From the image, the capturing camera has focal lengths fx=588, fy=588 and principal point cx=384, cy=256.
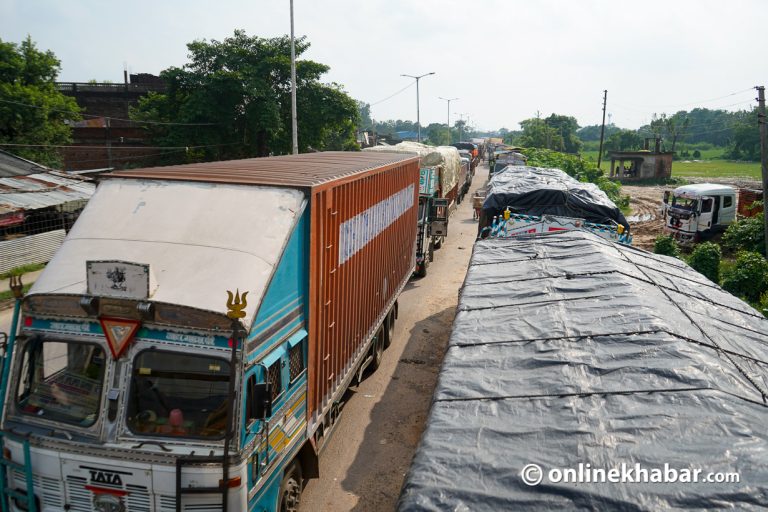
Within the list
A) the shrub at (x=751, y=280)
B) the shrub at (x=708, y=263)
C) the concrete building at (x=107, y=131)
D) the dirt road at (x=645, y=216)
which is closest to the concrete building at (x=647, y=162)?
the dirt road at (x=645, y=216)

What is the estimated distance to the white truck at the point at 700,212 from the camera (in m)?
23.7

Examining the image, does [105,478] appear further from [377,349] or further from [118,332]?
[377,349]

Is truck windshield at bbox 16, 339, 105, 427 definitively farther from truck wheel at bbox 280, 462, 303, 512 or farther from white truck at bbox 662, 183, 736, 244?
white truck at bbox 662, 183, 736, 244

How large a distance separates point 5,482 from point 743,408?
20.6 feet

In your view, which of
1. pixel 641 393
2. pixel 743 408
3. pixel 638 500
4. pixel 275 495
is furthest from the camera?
pixel 275 495

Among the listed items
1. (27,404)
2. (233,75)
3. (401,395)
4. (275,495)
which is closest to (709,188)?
(401,395)

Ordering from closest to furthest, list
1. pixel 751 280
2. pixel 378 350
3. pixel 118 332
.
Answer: pixel 118 332, pixel 378 350, pixel 751 280

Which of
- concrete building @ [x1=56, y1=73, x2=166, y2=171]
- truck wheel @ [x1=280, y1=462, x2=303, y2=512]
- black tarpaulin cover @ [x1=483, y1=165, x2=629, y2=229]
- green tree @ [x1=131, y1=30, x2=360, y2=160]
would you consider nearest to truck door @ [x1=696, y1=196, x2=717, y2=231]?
black tarpaulin cover @ [x1=483, y1=165, x2=629, y2=229]

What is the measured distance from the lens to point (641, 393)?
5.09 m

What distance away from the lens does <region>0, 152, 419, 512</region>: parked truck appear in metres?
4.83

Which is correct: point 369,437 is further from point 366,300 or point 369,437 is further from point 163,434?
point 163,434

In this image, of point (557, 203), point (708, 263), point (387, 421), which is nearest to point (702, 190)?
point (708, 263)

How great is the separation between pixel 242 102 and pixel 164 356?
26.5m

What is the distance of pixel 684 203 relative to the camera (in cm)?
2466
